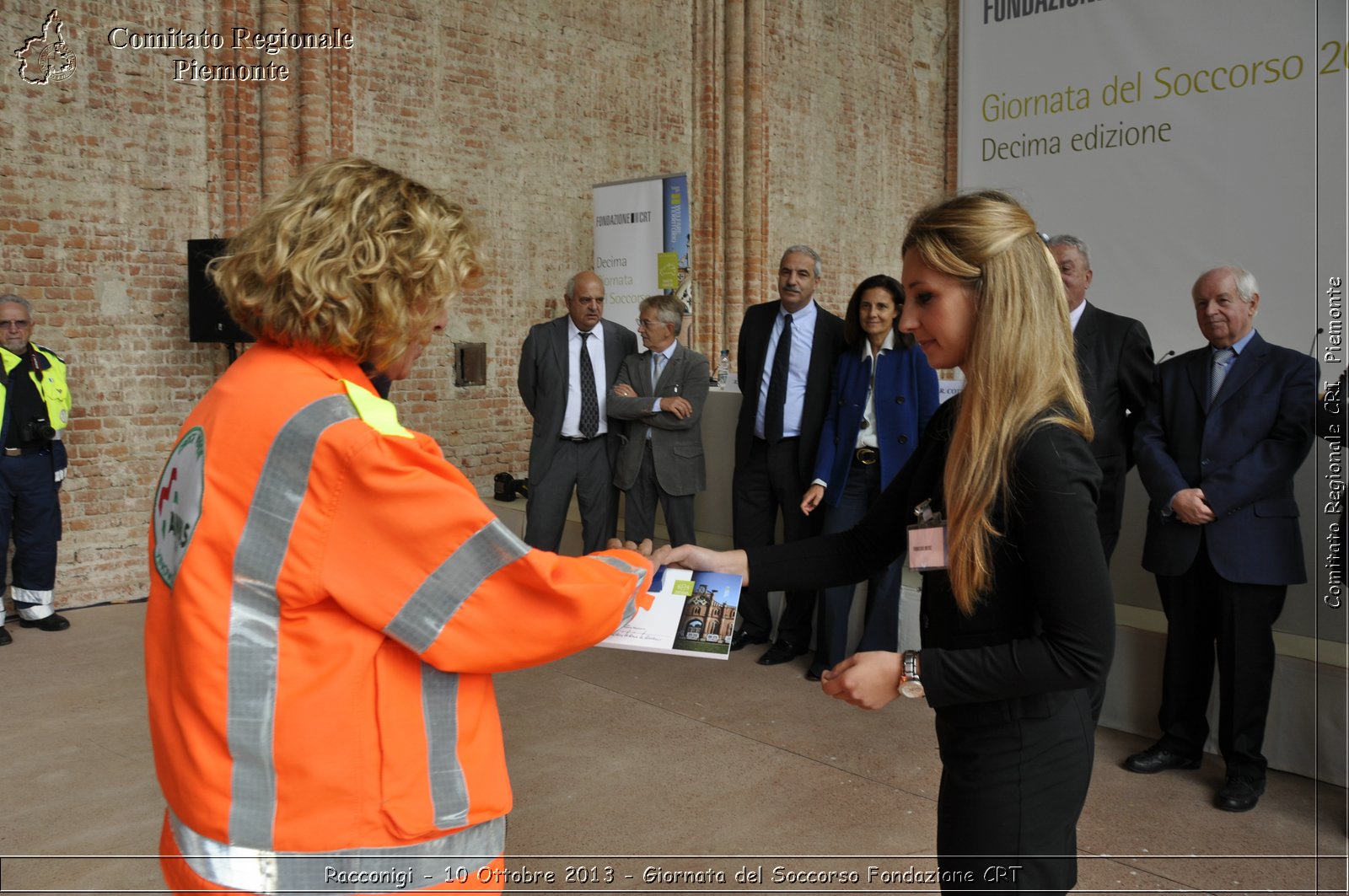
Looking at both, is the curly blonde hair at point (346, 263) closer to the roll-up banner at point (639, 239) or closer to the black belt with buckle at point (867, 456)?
the black belt with buckle at point (867, 456)

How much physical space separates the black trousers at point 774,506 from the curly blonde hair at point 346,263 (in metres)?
3.92

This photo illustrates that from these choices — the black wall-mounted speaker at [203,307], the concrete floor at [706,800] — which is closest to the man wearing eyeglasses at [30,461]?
the black wall-mounted speaker at [203,307]

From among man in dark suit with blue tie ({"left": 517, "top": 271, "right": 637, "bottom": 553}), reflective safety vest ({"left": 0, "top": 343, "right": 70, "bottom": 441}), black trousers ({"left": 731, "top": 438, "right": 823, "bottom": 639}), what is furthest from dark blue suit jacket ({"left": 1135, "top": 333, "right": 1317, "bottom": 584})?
reflective safety vest ({"left": 0, "top": 343, "right": 70, "bottom": 441})

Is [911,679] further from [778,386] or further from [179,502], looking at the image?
[778,386]

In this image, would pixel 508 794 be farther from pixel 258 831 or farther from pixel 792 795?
pixel 792 795

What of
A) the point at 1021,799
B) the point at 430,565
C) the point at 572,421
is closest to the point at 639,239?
the point at 572,421

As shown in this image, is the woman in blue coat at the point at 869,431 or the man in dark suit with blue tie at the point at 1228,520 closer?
the man in dark suit with blue tie at the point at 1228,520

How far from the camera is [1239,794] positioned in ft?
11.5

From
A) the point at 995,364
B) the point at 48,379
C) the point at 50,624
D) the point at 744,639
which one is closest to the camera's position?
the point at 995,364

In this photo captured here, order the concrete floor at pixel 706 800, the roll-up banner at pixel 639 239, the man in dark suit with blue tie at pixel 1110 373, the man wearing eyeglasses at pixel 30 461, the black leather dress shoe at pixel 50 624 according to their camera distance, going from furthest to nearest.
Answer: the roll-up banner at pixel 639 239, the black leather dress shoe at pixel 50 624, the man wearing eyeglasses at pixel 30 461, the man in dark suit with blue tie at pixel 1110 373, the concrete floor at pixel 706 800

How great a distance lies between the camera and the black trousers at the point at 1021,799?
1.51 meters

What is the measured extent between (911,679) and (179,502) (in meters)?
1.00

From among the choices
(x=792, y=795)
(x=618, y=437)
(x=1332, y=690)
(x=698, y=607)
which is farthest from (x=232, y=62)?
(x=1332, y=690)

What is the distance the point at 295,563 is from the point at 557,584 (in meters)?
0.30
